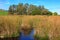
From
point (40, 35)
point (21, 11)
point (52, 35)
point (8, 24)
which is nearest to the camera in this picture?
point (52, 35)

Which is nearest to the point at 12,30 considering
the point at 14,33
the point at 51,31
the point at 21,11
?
the point at 14,33

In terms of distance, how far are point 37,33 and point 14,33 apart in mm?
1728

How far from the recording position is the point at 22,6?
56812 mm

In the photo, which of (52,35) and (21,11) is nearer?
(52,35)

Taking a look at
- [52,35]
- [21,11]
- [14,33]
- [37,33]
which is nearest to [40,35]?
[37,33]

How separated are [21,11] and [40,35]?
130 feet

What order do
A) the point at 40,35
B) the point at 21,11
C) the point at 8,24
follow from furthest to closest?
1. the point at 21,11
2. the point at 8,24
3. the point at 40,35

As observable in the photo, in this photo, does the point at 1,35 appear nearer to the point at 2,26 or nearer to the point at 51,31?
the point at 2,26

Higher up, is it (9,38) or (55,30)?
(55,30)

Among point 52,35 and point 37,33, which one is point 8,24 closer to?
point 37,33

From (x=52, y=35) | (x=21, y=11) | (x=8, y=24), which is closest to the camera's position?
(x=52, y=35)

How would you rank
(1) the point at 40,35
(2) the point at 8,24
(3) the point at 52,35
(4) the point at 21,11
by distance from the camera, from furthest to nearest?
(4) the point at 21,11 < (2) the point at 8,24 < (1) the point at 40,35 < (3) the point at 52,35

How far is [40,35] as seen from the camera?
14578 mm

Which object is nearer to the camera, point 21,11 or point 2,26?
point 2,26
